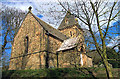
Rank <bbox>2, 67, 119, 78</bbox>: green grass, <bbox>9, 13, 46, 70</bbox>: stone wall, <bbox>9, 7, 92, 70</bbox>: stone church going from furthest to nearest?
1. <bbox>9, 13, 46, 70</bbox>: stone wall
2. <bbox>9, 7, 92, 70</bbox>: stone church
3. <bbox>2, 67, 119, 78</bbox>: green grass

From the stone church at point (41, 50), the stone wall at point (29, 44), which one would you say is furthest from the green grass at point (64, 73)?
the stone wall at point (29, 44)

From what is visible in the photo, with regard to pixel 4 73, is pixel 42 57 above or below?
above

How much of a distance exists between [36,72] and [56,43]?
784 cm

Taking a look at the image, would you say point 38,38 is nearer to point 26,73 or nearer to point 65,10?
point 26,73

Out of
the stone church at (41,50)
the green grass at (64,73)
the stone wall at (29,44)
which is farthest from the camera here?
the stone wall at (29,44)

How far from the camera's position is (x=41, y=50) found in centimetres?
1309

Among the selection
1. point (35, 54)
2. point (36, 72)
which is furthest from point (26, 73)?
point (35, 54)

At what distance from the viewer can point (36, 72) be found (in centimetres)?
816

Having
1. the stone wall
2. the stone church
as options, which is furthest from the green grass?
the stone wall

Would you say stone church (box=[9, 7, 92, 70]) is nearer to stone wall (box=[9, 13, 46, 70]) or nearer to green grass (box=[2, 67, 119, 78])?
stone wall (box=[9, 13, 46, 70])

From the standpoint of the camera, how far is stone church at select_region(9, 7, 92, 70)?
41.0ft

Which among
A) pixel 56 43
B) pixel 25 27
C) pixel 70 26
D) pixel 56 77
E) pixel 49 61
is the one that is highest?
pixel 70 26

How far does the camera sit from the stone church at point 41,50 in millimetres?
12492

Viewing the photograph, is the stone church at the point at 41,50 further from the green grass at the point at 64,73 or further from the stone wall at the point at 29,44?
the green grass at the point at 64,73
